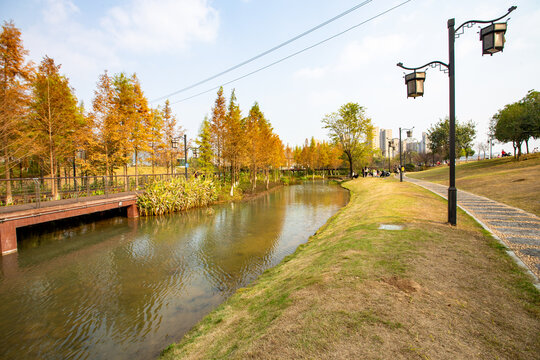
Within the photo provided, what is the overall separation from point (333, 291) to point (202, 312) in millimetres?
3462

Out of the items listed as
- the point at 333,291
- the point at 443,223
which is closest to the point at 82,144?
the point at 333,291

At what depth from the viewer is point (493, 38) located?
6367 millimetres

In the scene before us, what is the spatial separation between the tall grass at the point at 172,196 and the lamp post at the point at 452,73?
16.2m

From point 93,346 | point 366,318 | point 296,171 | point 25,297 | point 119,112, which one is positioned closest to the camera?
point 366,318

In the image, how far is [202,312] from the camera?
5637mm

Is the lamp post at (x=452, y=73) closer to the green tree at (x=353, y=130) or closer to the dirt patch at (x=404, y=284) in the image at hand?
the dirt patch at (x=404, y=284)

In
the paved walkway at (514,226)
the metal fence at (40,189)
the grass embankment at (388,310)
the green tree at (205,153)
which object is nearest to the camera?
the grass embankment at (388,310)

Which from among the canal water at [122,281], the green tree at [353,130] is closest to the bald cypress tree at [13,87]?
the canal water at [122,281]

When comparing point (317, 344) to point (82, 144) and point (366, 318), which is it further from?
point (82, 144)

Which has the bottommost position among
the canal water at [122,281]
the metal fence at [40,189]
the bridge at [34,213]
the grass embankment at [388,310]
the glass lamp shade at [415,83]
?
the canal water at [122,281]

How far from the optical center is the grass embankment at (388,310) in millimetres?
2586

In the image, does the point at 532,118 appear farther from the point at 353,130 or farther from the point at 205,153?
the point at 205,153

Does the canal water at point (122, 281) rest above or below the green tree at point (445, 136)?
below

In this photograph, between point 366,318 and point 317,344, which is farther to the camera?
point 366,318
